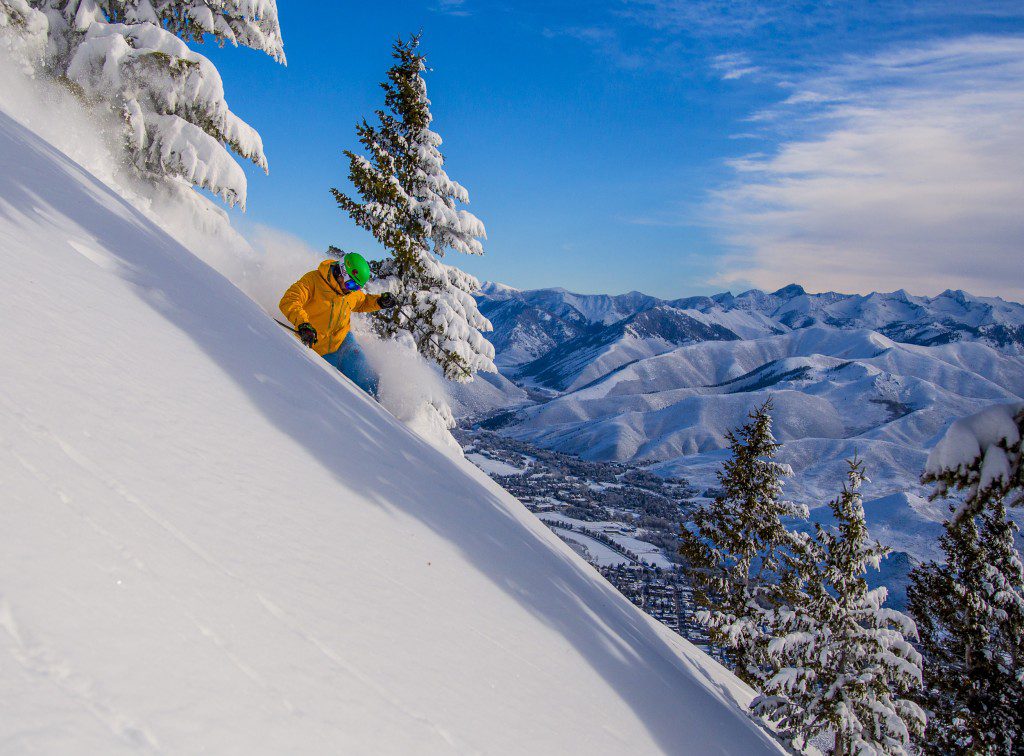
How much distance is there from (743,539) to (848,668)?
18.8 feet

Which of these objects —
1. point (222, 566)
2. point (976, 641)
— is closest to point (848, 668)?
point (976, 641)

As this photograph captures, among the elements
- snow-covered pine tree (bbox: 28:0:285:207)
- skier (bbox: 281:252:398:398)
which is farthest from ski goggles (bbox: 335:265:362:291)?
snow-covered pine tree (bbox: 28:0:285:207)

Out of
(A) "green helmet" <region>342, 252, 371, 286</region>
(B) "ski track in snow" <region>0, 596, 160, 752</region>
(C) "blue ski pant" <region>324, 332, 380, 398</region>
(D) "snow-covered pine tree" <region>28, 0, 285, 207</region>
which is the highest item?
(D) "snow-covered pine tree" <region>28, 0, 285, 207</region>

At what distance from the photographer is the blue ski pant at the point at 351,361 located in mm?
9258

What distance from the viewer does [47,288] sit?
314cm

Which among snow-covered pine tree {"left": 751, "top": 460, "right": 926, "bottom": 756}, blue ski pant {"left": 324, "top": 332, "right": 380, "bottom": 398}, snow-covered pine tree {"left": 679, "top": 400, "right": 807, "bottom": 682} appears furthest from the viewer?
snow-covered pine tree {"left": 679, "top": 400, "right": 807, "bottom": 682}

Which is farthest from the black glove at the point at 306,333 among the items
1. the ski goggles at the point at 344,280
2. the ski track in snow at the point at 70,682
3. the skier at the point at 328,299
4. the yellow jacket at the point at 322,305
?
the ski track in snow at the point at 70,682

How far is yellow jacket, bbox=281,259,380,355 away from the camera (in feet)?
26.7

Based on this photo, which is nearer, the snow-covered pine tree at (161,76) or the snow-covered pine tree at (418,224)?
the snow-covered pine tree at (161,76)

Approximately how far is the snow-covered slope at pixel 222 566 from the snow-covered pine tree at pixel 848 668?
6.17 metres

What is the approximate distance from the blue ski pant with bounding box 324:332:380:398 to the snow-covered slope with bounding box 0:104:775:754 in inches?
159

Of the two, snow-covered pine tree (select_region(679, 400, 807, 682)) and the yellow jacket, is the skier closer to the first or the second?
the yellow jacket

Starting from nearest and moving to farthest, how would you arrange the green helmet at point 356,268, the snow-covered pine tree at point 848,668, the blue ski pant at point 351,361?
1. the green helmet at point 356,268
2. the blue ski pant at point 351,361
3. the snow-covered pine tree at point 848,668

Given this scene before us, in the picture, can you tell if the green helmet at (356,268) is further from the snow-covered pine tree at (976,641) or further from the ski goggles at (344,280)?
the snow-covered pine tree at (976,641)
